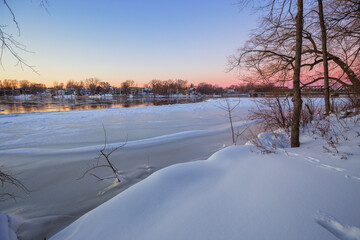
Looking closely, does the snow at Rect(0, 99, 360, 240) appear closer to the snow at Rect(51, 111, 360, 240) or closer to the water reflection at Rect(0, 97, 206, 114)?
the snow at Rect(51, 111, 360, 240)

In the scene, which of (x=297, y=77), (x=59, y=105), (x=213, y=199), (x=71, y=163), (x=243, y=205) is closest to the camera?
(x=243, y=205)

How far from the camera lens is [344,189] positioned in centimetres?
191

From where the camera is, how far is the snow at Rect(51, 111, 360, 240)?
155 cm

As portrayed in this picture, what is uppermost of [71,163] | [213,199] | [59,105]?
[59,105]

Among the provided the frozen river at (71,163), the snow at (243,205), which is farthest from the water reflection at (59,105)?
the snow at (243,205)

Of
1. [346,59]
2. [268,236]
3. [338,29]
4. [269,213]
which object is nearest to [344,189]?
[269,213]

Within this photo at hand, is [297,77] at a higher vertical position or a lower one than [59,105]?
lower

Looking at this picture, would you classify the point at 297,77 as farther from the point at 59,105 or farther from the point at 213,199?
the point at 59,105

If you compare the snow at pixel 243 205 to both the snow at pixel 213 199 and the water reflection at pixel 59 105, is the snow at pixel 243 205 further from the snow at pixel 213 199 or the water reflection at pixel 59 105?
the water reflection at pixel 59 105

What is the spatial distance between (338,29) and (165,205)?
31.6ft

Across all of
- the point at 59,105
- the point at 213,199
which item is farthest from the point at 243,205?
the point at 59,105

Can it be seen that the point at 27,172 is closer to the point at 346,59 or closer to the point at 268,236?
the point at 268,236

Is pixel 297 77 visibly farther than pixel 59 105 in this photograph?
No

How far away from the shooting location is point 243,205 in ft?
6.31
